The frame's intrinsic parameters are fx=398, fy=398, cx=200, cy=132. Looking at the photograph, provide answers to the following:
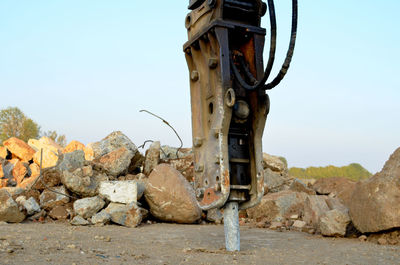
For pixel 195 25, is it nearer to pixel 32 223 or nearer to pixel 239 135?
pixel 239 135

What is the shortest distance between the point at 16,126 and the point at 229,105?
20.4 meters

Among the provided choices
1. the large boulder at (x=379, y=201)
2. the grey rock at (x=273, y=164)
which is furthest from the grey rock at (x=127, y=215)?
the grey rock at (x=273, y=164)

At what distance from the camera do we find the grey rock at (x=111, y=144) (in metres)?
10.7

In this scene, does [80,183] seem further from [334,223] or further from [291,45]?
[291,45]

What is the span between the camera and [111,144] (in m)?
10.9

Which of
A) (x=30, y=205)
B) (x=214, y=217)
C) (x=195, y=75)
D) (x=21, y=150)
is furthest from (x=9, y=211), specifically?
(x=21, y=150)

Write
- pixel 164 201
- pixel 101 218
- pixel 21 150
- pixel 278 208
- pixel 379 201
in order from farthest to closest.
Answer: pixel 21 150, pixel 278 208, pixel 164 201, pixel 101 218, pixel 379 201

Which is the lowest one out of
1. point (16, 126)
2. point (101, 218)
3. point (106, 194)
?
point (101, 218)

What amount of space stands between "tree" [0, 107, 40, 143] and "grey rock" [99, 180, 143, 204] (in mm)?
16519

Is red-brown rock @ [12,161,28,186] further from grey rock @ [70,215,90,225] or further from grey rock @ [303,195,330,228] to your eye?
grey rock @ [303,195,330,228]

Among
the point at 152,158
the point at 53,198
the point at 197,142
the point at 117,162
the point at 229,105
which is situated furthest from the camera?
the point at 152,158

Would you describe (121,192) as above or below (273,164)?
below

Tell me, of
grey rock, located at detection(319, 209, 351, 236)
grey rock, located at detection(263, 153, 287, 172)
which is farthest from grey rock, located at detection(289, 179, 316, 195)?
grey rock, located at detection(319, 209, 351, 236)

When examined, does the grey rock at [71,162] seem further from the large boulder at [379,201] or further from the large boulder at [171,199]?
the large boulder at [379,201]
